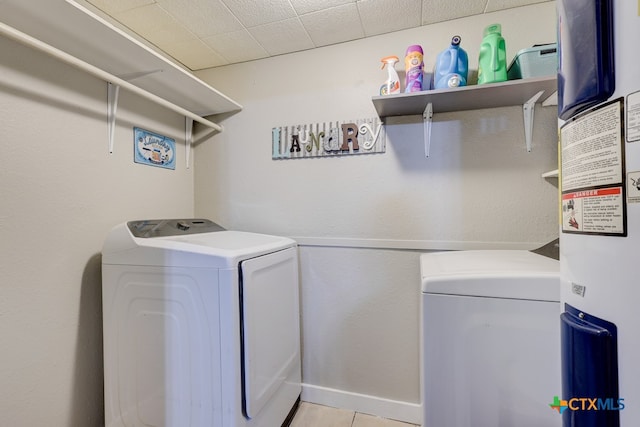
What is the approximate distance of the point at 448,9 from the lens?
1.50 m

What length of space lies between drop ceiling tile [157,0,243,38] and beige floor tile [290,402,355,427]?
2.36m

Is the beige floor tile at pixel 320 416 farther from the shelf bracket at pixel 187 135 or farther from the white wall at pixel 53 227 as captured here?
the shelf bracket at pixel 187 135

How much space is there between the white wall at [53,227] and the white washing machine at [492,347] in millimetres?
1579

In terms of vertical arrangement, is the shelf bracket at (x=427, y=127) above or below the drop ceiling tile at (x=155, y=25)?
below

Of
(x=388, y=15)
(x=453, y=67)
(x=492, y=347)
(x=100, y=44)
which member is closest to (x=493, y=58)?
(x=453, y=67)

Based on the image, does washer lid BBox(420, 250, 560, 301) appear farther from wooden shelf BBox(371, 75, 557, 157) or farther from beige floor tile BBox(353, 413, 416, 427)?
beige floor tile BBox(353, 413, 416, 427)

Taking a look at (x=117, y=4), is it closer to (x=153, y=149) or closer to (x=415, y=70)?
(x=153, y=149)

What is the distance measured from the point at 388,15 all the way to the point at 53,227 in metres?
1.98

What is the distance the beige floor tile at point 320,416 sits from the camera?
5.40 ft

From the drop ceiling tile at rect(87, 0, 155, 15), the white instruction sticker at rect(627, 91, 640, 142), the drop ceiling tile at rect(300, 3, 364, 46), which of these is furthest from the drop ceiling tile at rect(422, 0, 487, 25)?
the drop ceiling tile at rect(87, 0, 155, 15)

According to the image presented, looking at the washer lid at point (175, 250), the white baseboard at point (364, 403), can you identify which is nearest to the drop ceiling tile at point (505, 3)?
the washer lid at point (175, 250)

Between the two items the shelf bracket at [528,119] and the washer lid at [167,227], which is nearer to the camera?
the washer lid at [167,227]

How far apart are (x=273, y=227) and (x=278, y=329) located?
705 millimetres

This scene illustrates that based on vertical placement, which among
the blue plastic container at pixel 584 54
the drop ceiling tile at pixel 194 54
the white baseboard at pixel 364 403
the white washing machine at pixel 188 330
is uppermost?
the drop ceiling tile at pixel 194 54
